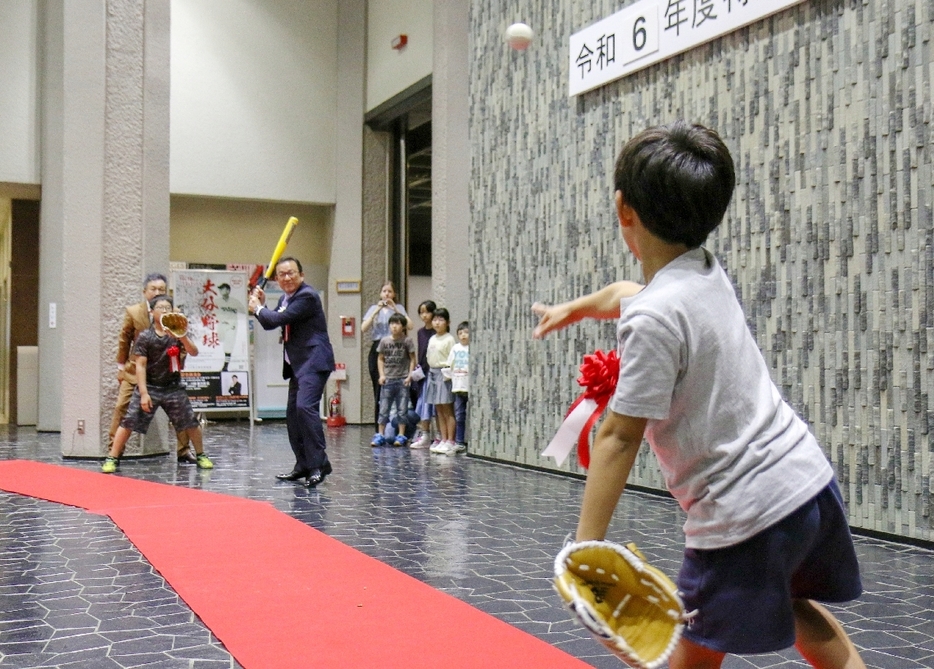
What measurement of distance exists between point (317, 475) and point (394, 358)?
11.3 ft

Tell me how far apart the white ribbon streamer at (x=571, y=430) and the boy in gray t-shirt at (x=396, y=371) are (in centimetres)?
820

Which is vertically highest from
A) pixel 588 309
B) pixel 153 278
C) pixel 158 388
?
pixel 153 278

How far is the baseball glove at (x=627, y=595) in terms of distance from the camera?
158 centimetres

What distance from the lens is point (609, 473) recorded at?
5.41 feet

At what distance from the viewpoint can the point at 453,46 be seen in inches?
415

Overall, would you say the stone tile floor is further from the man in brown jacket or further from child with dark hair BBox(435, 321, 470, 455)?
child with dark hair BBox(435, 321, 470, 455)

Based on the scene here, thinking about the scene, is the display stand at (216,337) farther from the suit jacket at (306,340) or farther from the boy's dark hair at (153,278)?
the suit jacket at (306,340)

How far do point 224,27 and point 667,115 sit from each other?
8.64 metres

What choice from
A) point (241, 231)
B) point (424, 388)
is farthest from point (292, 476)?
point (241, 231)

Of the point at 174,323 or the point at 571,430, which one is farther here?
the point at 174,323

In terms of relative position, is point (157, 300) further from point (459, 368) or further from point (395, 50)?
point (395, 50)

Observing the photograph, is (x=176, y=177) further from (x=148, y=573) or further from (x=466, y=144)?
(x=148, y=573)

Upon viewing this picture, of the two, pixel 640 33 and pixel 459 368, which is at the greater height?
pixel 640 33

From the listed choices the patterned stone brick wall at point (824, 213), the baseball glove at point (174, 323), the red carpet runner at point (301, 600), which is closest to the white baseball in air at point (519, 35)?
the patterned stone brick wall at point (824, 213)
